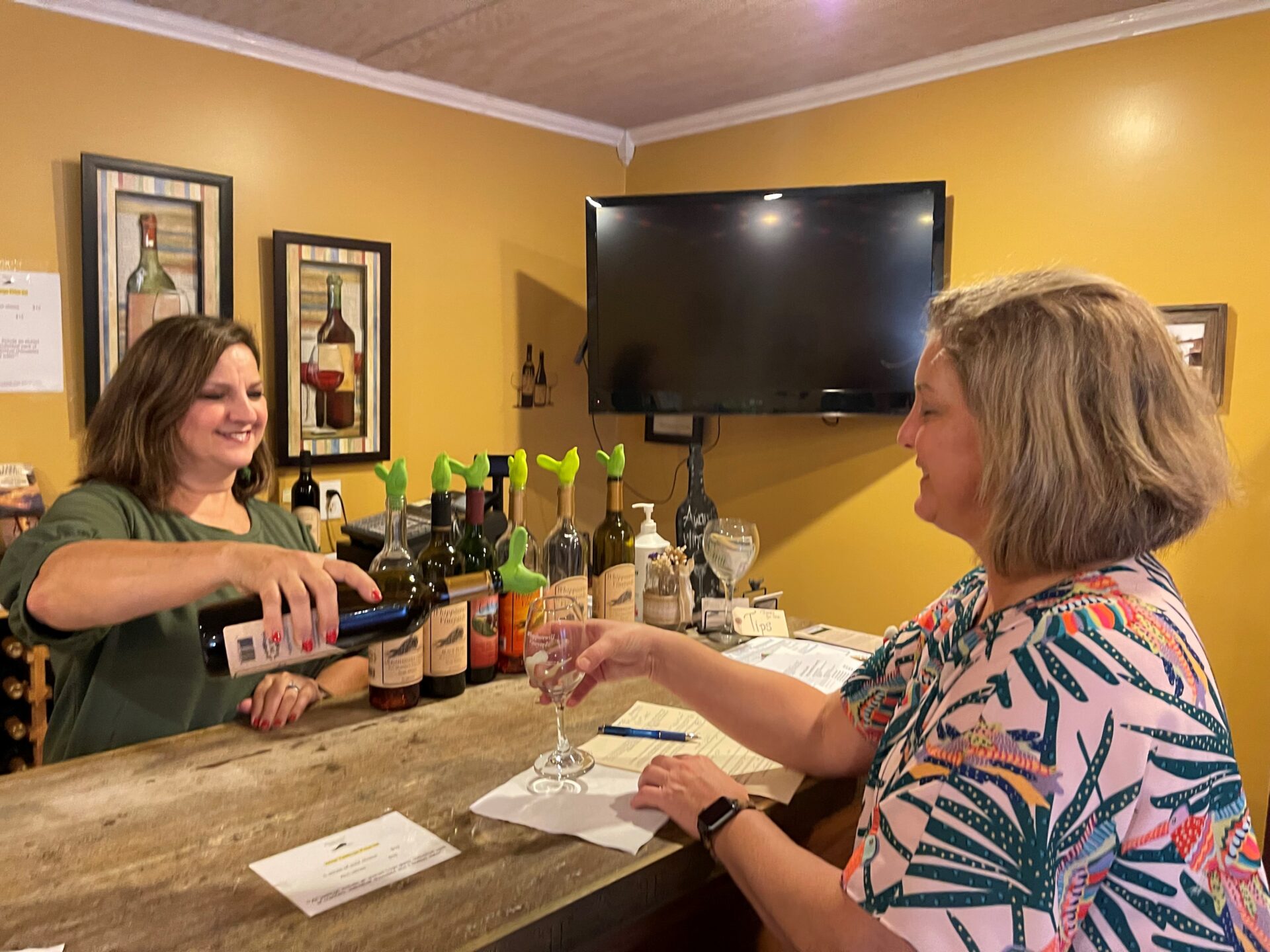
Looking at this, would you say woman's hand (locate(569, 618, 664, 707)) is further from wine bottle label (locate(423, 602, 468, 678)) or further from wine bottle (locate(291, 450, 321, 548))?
wine bottle (locate(291, 450, 321, 548))

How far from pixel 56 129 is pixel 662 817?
230cm

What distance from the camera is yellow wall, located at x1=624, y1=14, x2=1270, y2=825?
2.22 metres

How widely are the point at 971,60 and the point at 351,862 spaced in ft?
8.48

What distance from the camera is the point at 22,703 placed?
2.13 m

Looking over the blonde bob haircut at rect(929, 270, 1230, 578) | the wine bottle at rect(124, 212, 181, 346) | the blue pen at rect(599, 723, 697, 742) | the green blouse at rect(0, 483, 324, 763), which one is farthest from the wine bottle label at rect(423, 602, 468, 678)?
the wine bottle at rect(124, 212, 181, 346)

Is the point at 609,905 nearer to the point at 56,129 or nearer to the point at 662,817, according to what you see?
the point at 662,817

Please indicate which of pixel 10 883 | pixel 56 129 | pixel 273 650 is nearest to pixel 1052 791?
pixel 273 650

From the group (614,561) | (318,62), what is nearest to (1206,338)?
(614,561)

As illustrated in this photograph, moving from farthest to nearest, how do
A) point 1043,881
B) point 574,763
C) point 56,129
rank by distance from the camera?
point 56,129 < point 574,763 < point 1043,881

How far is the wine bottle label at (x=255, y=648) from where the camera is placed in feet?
3.39

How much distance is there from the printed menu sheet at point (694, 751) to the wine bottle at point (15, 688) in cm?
156

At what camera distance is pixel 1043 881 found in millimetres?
755

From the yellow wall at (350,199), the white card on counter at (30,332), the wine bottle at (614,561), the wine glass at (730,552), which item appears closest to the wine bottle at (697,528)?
the wine glass at (730,552)

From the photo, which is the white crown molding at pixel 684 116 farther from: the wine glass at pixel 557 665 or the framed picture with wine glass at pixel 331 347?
the wine glass at pixel 557 665
